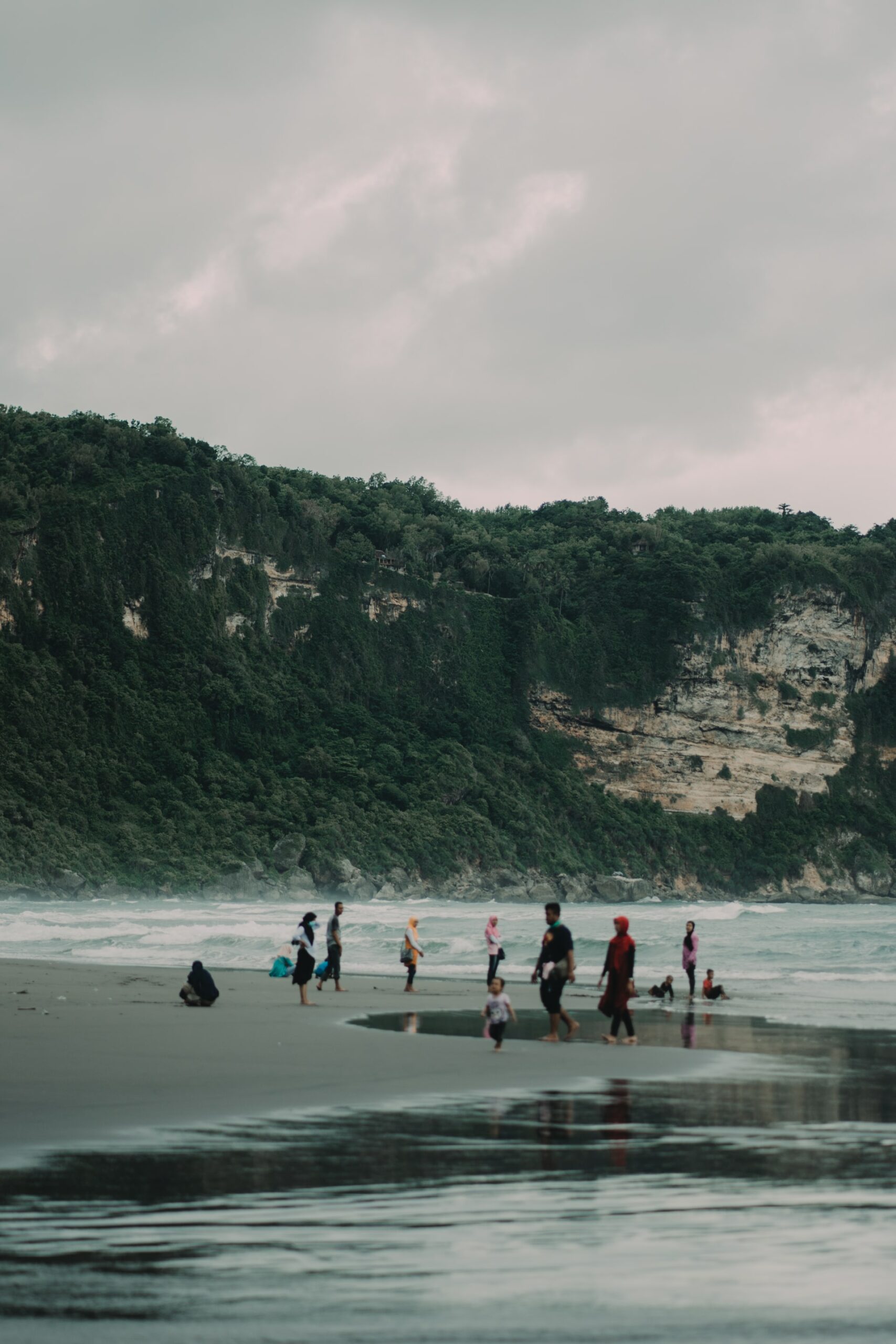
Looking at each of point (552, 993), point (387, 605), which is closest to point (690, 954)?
point (552, 993)

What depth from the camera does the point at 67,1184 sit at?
646cm

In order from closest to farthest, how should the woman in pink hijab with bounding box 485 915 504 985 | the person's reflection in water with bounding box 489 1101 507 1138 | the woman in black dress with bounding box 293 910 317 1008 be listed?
the person's reflection in water with bounding box 489 1101 507 1138 < the woman in black dress with bounding box 293 910 317 1008 < the woman in pink hijab with bounding box 485 915 504 985

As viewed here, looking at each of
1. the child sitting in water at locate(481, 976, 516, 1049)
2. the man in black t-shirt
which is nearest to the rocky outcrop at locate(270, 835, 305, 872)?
the man in black t-shirt

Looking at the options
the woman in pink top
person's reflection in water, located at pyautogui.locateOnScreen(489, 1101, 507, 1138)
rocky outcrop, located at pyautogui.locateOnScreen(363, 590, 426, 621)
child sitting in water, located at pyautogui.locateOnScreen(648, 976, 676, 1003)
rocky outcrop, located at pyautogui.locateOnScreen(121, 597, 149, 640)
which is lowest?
child sitting in water, located at pyautogui.locateOnScreen(648, 976, 676, 1003)

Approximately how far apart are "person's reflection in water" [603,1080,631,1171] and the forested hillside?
222ft

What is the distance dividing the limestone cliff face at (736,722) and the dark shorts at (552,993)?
89.4 m

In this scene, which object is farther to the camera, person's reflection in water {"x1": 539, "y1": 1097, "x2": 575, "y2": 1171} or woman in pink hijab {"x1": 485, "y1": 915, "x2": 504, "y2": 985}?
woman in pink hijab {"x1": 485, "y1": 915, "x2": 504, "y2": 985}

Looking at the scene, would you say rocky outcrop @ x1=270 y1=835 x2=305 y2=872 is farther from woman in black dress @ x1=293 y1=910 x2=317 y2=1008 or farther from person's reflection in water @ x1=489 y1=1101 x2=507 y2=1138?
person's reflection in water @ x1=489 y1=1101 x2=507 y2=1138

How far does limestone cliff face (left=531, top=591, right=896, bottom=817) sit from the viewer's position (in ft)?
340

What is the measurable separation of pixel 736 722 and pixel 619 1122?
97.5 metres

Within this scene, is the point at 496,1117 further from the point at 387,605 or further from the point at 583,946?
the point at 387,605

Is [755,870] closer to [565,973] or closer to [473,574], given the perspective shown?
[473,574]

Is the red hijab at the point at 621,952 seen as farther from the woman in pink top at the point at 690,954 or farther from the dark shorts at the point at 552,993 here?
the woman in pink top at the point at 690,954

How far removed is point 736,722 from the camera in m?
104
